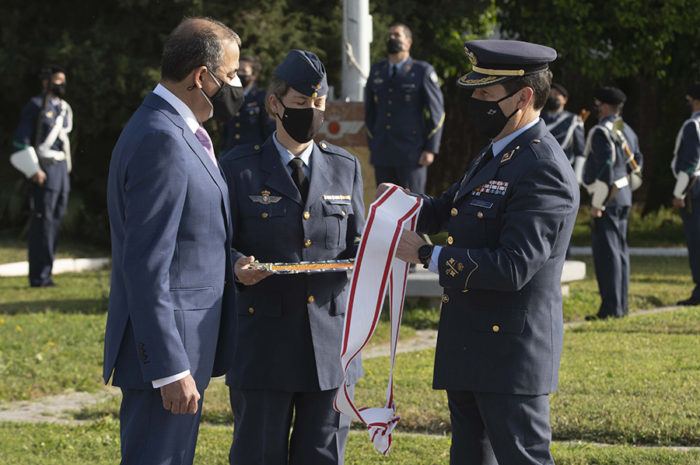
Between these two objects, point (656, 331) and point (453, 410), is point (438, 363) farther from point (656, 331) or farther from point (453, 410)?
point (656, 331)

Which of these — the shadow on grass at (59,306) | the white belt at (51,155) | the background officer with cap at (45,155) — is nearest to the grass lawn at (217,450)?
the shadow on grass at (59,306)

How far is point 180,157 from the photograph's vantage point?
364cm

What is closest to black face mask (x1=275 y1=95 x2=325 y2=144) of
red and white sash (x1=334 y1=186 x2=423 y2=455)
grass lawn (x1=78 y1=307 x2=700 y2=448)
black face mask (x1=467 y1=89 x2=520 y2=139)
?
red and white sash (x1=334 y1=186 x2=423 y2=455)

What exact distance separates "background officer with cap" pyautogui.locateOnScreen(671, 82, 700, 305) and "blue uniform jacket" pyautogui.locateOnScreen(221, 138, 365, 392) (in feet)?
25.4

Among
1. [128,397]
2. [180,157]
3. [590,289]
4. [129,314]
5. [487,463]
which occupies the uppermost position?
[180,157]

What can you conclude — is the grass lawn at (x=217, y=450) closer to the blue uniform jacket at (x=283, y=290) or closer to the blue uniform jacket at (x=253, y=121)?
the blue uniform jacket at (x=283, y=290)

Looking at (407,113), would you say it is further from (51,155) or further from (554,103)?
(51,155)

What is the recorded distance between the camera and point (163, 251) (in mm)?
3559

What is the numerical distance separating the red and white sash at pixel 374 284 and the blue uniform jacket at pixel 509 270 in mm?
240

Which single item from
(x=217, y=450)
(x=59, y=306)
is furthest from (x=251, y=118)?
(x=217, y=450)

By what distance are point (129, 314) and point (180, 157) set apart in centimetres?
57

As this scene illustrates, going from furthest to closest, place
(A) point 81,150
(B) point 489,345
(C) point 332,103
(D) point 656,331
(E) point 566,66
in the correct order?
(E) point 566,66
(A) point 81,150
(C) point 332,103
(D) point 656,331
(B) point 489,345

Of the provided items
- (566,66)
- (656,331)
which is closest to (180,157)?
(656,331)

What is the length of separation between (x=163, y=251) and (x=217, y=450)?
9.07 feet
